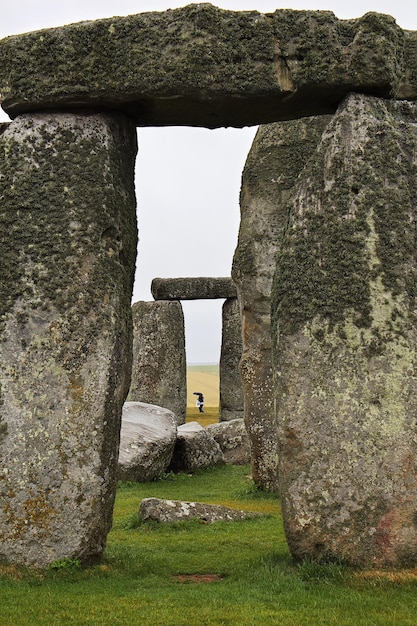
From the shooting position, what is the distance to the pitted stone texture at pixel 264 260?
11.8 m

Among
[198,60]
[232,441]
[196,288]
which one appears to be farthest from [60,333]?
[196,288]

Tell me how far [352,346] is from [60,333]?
221cm

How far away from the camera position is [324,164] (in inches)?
275

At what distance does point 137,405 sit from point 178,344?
6.99 m

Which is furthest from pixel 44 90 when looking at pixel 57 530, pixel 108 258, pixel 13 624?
pixel 13 624

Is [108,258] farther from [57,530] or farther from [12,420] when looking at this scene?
[57,530]

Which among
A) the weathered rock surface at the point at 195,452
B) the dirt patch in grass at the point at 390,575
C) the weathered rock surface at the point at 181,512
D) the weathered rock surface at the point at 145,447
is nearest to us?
the dirt patch in grass at the point at 390,575

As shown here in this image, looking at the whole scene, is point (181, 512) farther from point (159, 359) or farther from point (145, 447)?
point (159, 359)

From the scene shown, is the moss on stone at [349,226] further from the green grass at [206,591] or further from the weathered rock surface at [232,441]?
the weathered rock surface at [232,441]

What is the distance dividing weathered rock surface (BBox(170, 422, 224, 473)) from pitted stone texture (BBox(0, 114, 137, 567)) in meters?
7.44

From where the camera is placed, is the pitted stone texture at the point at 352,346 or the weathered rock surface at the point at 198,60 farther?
the weathered rock surface at the point at 198,60

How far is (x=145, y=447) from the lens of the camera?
13094mm

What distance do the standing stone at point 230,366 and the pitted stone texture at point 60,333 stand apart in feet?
47.4

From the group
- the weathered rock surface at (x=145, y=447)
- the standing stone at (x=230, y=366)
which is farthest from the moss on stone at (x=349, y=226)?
the standing stone at (x=230, y=366)
